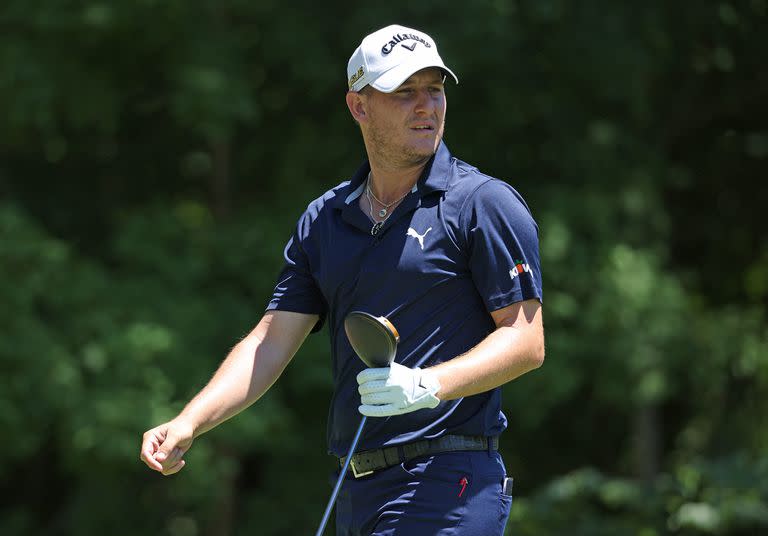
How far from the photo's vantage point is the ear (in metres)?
3.72

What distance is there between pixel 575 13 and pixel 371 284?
7.33 meters

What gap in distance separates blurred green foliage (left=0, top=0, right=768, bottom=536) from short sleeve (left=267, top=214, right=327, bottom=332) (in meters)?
5.16

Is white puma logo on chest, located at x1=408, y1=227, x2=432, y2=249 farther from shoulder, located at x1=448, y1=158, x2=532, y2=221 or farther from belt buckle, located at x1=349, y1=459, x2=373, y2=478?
belt buckle, located at x1=349, y1=459, x2=373, y2=478

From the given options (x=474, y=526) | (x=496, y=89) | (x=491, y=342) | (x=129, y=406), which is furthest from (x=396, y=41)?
(x=496, y=89)

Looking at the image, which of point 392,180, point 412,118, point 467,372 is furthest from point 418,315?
point 412,118

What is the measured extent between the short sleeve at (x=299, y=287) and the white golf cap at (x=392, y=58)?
1.75 ft

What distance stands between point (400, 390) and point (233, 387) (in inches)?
30.9

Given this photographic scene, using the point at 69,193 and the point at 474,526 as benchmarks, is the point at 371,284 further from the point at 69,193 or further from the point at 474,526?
the point at 69,193

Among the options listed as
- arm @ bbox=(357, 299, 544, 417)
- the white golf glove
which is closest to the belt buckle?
arm @ bbox=(357, 299, 544, 417)

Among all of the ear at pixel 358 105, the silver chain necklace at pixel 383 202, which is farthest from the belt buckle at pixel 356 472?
the ear at pixel 358 105

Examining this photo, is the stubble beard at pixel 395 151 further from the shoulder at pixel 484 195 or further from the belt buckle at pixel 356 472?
the belt buckle at pixel 356 472

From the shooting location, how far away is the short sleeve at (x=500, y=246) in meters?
3.35

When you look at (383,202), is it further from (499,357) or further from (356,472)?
(356,472)

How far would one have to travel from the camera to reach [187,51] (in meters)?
9.96
